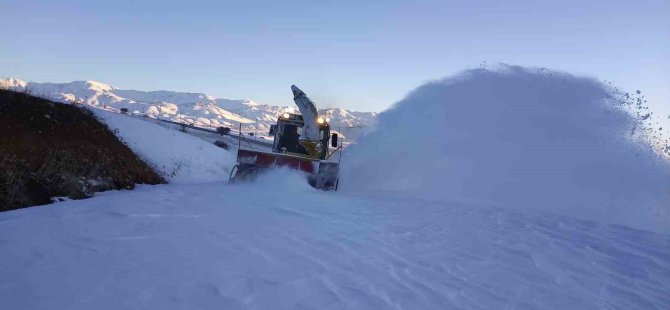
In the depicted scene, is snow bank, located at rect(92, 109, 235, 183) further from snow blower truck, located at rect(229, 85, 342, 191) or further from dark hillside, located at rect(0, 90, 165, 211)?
snow blower truck, located at rect(229, 85, 342, 191)

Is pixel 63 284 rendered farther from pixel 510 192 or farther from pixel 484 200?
pixel 510 192

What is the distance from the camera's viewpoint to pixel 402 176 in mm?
18812

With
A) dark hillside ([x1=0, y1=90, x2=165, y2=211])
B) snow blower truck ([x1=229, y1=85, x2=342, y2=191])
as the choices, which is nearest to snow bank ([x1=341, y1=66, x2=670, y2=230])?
snow blower truck ([x1=229, y1=85, x2=342, y2=191])

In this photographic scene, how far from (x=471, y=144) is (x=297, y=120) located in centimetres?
766

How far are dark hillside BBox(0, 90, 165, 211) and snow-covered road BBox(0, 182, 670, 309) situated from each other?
3.75 ft

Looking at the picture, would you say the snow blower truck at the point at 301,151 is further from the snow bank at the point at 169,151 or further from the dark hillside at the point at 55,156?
the dark hillside at the point at 55,156

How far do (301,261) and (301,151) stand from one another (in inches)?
488

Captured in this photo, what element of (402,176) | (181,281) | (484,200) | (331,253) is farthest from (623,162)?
(181,281)

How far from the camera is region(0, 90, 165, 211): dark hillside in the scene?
30.0ft

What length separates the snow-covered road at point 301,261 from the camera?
4023 millimetres

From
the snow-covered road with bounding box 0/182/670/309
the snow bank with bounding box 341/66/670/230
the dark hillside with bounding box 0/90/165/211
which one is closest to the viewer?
the snow-covered road with bounding box 0/182/670/309

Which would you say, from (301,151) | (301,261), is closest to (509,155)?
(301,151)

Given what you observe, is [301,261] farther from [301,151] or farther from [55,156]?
[301,151]

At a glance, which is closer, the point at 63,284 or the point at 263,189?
the point at 63,284
